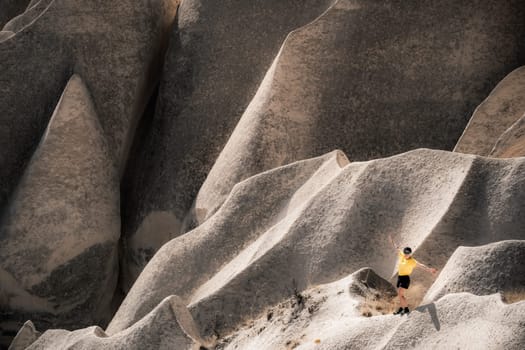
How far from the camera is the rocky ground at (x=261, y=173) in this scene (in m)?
8.56

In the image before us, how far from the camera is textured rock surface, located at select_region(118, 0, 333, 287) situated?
500 inches

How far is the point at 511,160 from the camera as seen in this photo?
870 cm

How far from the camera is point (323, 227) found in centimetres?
947

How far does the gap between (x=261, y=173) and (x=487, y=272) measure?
3.41 meters

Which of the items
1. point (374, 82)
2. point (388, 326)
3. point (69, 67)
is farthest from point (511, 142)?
point (69, 67)

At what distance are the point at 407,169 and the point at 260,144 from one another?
8.65ft

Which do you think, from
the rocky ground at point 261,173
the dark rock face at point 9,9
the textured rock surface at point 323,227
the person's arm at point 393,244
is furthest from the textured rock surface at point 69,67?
the person's arm at point 393,244

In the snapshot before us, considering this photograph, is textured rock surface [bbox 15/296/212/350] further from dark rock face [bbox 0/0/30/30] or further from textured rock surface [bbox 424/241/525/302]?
dark rock face [bbox 0/0/30/30]

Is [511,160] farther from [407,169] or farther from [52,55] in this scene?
[52,55]

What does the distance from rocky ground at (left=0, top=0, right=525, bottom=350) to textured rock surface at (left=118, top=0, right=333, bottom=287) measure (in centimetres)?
2

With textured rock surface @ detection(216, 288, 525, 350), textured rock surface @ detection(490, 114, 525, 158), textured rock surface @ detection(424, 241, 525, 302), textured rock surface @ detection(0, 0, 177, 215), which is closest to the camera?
textured rock surface @ detection(216, 288, 525, 350)

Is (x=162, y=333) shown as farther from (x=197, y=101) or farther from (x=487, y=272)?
(x=197, y=101)

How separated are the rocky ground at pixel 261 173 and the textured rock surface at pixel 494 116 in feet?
0.06

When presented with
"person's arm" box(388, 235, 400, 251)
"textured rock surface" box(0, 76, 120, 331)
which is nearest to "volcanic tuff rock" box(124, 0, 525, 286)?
"textured rock surface" box(0, 76, 120, 331)
